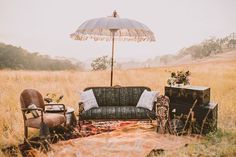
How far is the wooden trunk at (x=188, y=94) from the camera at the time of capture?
4555mm

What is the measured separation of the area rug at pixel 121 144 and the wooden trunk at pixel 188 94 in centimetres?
53

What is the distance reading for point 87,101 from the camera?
16.5ft

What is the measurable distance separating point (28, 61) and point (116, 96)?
209 inches

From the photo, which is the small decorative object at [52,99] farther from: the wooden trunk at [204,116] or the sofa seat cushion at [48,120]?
the wooden trunk at [204,116]

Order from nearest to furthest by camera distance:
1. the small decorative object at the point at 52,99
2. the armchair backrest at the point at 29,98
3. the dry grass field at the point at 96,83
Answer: the armchair backrest at the point at 29,98 < the small decorative object at the point at 52,99 < the dry grass field at the point at 96,83

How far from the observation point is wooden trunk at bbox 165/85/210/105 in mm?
4555

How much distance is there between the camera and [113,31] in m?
5.35

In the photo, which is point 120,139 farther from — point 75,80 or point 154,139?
point 75,80

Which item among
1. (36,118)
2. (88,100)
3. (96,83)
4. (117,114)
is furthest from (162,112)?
(96,83)

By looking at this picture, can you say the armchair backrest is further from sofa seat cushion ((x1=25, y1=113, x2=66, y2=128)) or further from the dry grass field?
the dry grass field

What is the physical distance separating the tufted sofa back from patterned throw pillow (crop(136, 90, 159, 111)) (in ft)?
0.58

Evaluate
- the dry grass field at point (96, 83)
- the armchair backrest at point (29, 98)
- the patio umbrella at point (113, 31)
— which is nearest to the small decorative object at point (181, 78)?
the patio umbrella at point (113, 31)

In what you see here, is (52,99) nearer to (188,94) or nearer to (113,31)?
(113,31)

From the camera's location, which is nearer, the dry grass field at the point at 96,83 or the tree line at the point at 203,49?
the dry grass field at the point at 96,83
